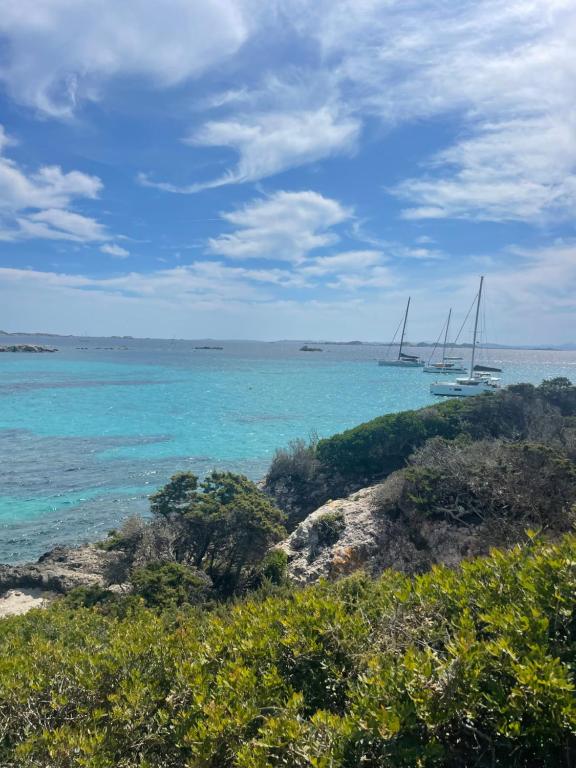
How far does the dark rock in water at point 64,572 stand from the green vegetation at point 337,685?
723cm

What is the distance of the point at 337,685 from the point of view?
342 centimetres

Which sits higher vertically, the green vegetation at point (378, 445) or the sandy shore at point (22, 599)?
the green vegetation at point (378, 445)

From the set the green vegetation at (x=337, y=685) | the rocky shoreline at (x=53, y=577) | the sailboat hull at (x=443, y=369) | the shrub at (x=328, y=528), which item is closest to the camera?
the green vegetation at (x=337, y=685)

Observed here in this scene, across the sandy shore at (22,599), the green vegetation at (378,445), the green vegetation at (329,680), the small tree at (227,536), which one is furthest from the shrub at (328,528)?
the sandy shore at (22,599)

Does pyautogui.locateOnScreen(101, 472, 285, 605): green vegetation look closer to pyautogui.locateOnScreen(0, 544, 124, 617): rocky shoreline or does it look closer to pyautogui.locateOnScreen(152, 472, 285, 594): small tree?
pyautogui.locateOnScreen(152, 472, 285, 594): small tree

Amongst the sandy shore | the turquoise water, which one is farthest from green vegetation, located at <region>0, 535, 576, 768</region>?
the turquoise water

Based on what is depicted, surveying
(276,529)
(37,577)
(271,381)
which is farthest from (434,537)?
(271,381)

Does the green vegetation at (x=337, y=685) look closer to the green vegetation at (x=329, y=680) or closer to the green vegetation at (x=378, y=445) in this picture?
the green vegetation at (x=329, y=680)

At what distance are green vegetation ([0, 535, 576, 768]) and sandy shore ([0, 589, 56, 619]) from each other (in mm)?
7841

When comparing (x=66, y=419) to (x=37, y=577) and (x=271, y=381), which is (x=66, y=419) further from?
(x=271, y=381)

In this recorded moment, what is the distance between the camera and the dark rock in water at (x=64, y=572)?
11781mm

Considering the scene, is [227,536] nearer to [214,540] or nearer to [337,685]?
[214,540]

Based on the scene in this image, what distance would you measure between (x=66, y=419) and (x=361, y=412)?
2281 cm

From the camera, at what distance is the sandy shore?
11.4m
